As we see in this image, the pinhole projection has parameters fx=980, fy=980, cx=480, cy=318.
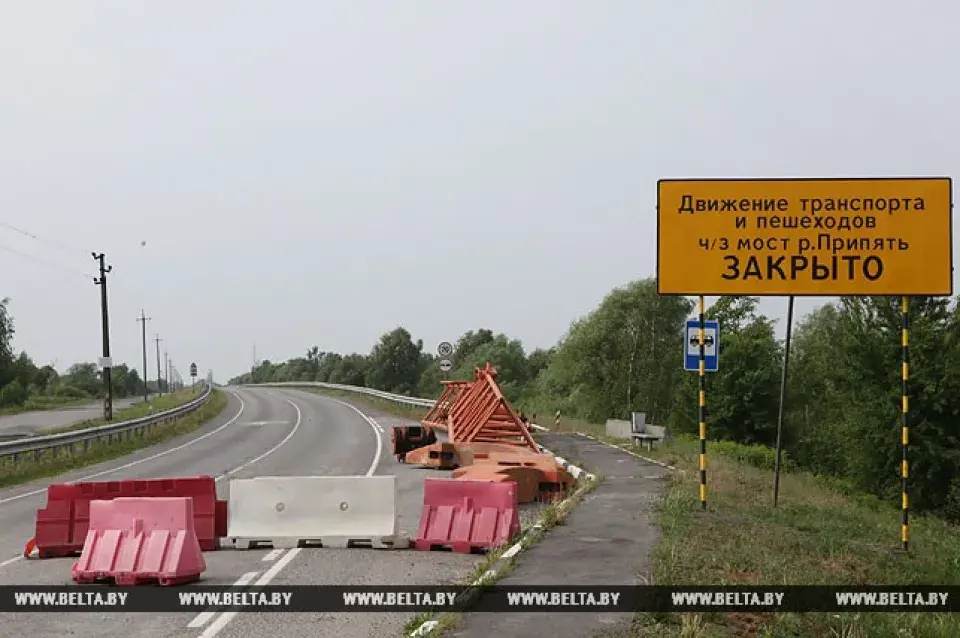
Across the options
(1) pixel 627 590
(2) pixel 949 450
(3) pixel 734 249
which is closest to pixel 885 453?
(2) pixel 949 450

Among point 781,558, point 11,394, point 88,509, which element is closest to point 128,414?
point 11,394

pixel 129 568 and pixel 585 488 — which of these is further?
pixel 585 488

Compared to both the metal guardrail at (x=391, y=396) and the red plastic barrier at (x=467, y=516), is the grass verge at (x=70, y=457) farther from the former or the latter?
the red plastic barrier at (x=467, y=516)

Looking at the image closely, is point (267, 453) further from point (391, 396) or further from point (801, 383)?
point (801, 383)

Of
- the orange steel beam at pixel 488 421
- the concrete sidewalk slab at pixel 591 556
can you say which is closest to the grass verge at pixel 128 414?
the orange steel beam at pixel 488 421

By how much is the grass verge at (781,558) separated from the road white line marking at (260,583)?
10.9 ft

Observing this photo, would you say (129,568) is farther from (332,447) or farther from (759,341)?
(759,341)

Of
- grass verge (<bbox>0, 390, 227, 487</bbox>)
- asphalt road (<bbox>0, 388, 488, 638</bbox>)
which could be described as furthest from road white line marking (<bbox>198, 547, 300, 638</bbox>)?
grass verge (<bbox>0, 390, 227, 487</bbox>)

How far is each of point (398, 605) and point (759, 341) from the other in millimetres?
58459

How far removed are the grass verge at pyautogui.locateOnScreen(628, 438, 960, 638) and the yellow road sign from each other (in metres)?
3.23

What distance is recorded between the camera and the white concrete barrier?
12.2 m

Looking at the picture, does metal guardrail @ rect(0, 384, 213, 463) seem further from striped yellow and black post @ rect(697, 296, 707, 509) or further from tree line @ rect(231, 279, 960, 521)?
tree line @ rect(231, 279, 960, 521)

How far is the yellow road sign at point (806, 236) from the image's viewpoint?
1270 cm

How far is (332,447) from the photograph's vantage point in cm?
3130
